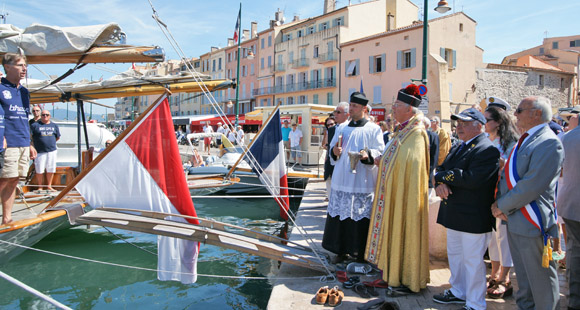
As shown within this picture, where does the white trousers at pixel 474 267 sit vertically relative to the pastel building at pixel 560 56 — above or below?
below

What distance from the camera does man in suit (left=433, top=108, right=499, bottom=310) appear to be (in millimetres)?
3186

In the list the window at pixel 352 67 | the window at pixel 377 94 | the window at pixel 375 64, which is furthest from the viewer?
the window at pixel 352 67

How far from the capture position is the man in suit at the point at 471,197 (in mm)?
3186

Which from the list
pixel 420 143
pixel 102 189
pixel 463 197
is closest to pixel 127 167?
pixel 102 189

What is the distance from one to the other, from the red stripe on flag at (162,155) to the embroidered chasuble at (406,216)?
2.10 metres

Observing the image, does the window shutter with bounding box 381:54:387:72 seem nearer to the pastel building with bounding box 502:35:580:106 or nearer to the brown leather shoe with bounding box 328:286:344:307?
the pastel building with bounding box 502:35:580:106

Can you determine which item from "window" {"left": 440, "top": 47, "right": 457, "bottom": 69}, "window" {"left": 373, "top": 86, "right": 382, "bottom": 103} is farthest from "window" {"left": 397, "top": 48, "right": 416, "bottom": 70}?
"window" {"left": 373, "top": 86, "right": 382, "bottom": 103}

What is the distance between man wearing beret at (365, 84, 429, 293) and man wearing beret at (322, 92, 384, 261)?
476 millimetres

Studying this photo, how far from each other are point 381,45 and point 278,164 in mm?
28408

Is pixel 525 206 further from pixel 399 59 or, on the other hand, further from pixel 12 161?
pixel 399 59

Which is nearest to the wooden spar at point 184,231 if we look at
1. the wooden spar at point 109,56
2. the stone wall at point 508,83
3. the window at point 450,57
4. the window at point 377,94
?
the wooden spar at point 109,56

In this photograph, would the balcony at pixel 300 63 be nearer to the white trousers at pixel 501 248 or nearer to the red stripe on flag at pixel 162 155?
the red stripe on flag at pixel 162 155

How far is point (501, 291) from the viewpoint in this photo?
3.63 m

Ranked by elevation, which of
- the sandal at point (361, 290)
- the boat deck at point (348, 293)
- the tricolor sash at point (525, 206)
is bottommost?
the boat deck at point (348, 293)
